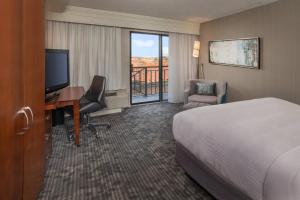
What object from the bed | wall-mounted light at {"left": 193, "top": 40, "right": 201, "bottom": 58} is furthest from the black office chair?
wall-mounted light at {"left": 193, "top": 40, "right": 201, "bottom": 58}

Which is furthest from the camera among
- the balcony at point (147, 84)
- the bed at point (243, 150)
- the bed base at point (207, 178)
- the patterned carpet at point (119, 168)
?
the balcony at point (147, 84)

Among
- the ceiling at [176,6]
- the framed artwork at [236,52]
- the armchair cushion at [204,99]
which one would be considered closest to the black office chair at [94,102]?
the ceiling at [176,6]

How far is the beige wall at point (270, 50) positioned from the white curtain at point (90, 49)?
8.94ft

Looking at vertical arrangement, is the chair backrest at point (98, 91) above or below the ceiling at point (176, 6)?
below

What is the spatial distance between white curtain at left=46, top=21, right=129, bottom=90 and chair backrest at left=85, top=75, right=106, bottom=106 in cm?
85

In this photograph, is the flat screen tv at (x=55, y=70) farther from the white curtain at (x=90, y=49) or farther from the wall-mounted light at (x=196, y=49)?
the wall-mounted light at (x=196, y=49)

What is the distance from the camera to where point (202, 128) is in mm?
1962

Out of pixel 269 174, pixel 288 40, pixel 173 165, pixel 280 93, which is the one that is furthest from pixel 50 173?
pixel 288 40

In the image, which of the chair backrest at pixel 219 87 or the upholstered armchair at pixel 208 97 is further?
the chair backrest at pixel 219 87

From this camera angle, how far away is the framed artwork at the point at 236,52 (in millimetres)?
4578

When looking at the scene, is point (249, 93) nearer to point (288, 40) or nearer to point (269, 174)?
point (288, 40)

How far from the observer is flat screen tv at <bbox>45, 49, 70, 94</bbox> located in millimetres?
2771

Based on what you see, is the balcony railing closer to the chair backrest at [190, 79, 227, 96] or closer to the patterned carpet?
the chair backrest at [190, 79, 227, 96]

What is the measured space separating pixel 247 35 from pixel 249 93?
1.31 m
